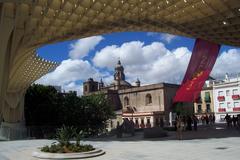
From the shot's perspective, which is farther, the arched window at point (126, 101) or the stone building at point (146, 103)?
the arched window at point (126, 101)

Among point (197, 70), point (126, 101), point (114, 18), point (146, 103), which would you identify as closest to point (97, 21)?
point (114, 18)

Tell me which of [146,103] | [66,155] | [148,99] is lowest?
[66,155]

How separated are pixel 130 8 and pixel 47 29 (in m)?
6.52

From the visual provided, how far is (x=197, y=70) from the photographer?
86.1ft

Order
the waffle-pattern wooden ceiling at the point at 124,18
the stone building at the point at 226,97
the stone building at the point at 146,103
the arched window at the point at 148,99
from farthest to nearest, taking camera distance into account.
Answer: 1. the arched window at the point at 148,99
2. the stone building at the point at 146,103
3. the stone building at the point at 226,97
4. the waffle-pattern wooden ceiling at the point at 124,18

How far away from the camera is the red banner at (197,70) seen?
80.1 feet

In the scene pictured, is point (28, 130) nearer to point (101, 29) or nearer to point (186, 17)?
point (101, 29)

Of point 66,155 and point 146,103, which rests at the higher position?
point 146,103

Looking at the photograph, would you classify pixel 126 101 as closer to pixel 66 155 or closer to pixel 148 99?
pixel 148 99

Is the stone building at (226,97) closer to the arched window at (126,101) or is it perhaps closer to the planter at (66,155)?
the arched window at (126,101)

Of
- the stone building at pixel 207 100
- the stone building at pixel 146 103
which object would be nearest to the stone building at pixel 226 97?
the stone building at pixel 207 100

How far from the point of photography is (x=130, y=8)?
92.9ft

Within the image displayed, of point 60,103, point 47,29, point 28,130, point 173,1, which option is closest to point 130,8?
point 173,1

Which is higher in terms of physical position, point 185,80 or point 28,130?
point 185,80
